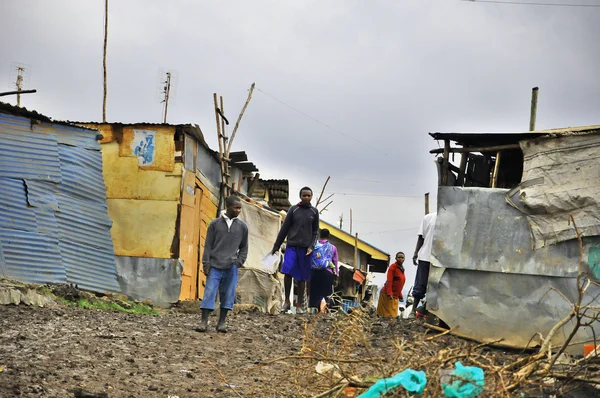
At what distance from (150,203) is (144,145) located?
3.91ft

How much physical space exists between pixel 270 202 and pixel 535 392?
72.0 feet

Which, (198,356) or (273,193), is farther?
(273,193)

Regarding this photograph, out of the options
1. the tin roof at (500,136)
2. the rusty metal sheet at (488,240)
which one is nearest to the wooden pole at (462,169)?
the tin roof at (500,136)

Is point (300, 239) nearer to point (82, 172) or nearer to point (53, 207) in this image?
point (53, 207)

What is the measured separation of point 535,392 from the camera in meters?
5.41

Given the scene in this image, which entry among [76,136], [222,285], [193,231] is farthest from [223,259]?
[193,231]

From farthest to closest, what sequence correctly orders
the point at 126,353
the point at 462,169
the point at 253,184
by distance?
the point at 253,184
the point at 462,169
the point at 126,353

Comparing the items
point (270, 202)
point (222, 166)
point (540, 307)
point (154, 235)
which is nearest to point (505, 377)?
point (540, 307)

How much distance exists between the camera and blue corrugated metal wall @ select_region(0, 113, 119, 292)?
46.6 ft

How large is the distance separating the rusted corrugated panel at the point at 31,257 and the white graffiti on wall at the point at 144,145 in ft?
10.2

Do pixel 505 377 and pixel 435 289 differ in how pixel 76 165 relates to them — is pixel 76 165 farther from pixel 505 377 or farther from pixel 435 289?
pixel 505 377

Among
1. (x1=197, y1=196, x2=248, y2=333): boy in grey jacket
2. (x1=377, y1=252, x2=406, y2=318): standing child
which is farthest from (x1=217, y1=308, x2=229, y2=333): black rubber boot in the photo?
(x1=377, y1=252, x2=406, y2=318): standing child

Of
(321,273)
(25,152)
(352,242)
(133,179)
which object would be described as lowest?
(352,242)

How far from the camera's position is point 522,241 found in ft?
34.4
